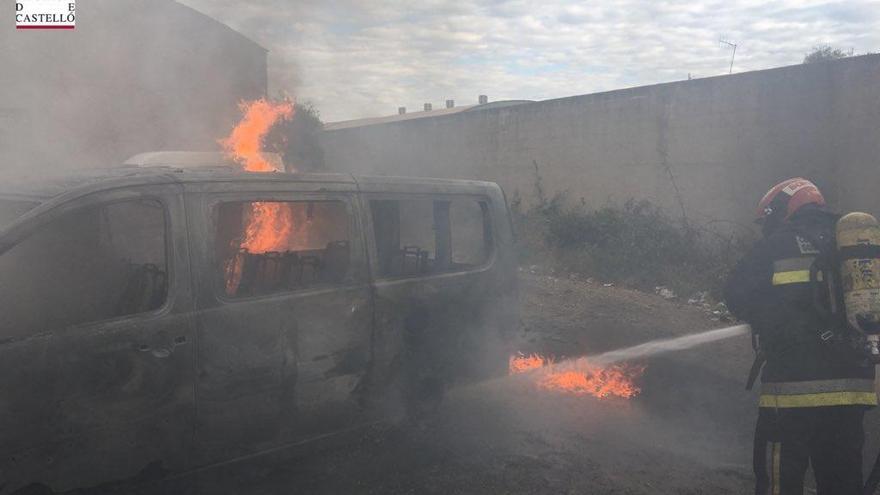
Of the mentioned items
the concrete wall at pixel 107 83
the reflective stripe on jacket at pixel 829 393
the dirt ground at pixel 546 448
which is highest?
the concrete wall at pixel 107 83

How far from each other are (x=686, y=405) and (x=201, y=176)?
388cm

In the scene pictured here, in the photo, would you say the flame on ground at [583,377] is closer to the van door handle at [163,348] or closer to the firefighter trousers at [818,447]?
the firefighter trousers at [818,447]

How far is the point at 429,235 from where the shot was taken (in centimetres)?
405

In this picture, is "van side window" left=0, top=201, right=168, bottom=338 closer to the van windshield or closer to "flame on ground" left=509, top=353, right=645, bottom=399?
the van windshield

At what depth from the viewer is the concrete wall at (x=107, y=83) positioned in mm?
11547

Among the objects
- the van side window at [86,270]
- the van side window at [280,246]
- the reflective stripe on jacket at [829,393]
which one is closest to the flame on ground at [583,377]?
the van side window at [280,246]

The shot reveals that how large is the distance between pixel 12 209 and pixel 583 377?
13.6 ft

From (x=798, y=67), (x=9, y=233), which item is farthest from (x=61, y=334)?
(x=798, y=67)

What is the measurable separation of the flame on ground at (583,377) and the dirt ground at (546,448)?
0.40 ft

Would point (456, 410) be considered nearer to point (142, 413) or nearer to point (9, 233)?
point (142, 413)

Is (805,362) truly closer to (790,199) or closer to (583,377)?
(790,199)

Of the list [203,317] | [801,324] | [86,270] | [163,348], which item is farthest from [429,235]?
[801,324]

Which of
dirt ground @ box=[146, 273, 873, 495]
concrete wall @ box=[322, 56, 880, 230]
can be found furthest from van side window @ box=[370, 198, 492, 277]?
concrete wall @ box=[322, 56, 880, 230]

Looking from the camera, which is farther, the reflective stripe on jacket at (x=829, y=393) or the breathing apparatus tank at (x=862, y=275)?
the reflective stripe on jacket at (x=829, y=393)
